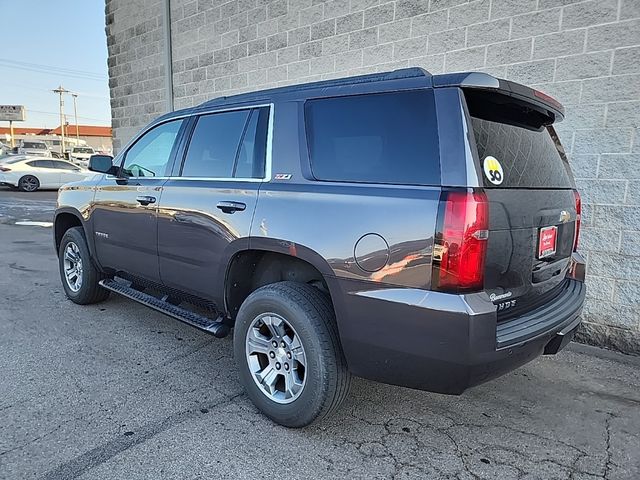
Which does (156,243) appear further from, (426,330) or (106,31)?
(106,31)

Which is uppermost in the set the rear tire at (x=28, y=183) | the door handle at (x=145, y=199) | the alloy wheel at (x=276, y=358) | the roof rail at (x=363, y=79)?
the roof rail at (x=363, y=79)

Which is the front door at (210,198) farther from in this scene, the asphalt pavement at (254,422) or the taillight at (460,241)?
the taillight at (460,241)

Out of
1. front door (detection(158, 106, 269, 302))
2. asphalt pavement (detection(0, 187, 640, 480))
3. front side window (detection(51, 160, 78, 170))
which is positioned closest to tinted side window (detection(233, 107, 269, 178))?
front door (detection(158, 106, 269, 302))

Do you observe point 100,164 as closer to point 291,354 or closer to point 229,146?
point 229,146

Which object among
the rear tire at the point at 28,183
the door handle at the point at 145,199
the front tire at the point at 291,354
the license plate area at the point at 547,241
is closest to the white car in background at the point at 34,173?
the rear tire at the point at 28,183

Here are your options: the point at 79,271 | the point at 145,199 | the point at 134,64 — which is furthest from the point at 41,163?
the point at 145,199

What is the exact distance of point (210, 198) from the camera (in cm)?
332

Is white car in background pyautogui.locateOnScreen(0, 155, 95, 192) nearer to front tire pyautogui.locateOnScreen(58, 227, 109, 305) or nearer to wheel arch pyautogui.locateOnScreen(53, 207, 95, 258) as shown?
wheel arch pyautogui.locateOnScreen(53, 207, 95, 258)

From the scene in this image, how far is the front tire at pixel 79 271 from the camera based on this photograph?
487 cm

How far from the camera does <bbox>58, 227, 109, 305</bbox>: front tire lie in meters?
4.87

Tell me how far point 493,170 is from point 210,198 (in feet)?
6.08

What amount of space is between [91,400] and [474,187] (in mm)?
2664

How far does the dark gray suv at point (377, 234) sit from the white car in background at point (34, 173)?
19110mm

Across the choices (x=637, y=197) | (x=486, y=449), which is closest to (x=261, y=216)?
(x=486, y=449)
